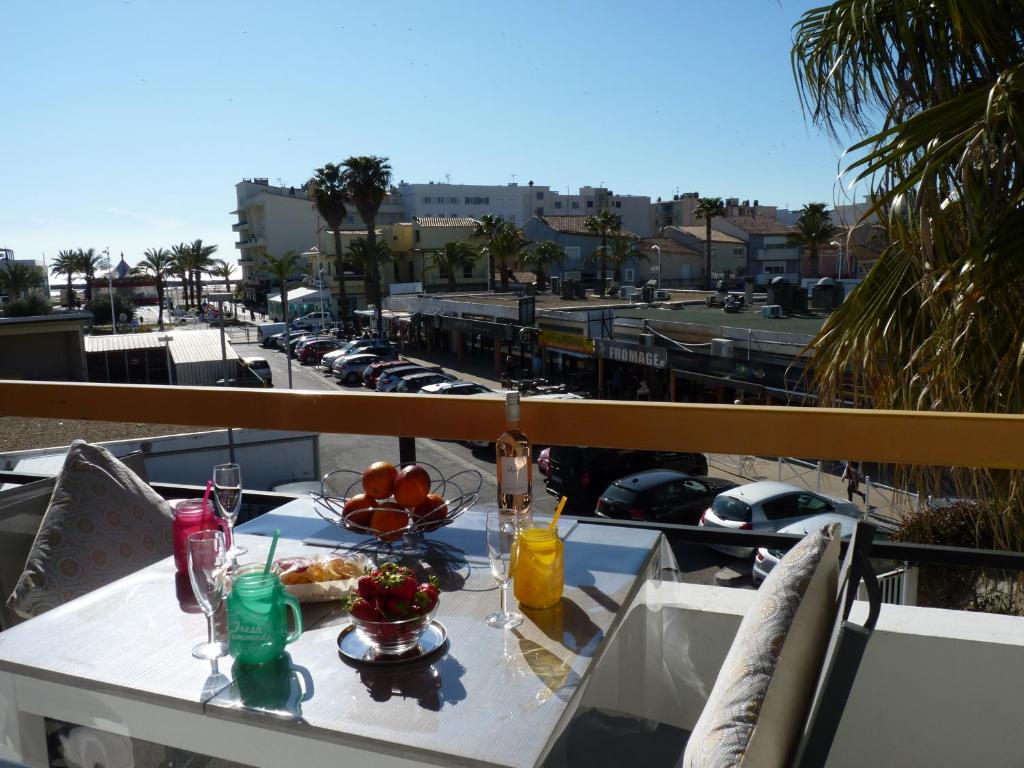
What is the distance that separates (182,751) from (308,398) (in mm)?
1224

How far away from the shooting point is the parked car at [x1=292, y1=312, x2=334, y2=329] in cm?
5356

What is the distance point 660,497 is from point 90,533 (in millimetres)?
9596

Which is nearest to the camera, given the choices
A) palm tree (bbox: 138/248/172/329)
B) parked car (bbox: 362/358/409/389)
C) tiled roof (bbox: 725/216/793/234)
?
parked car (bbox: 362/358/409/389)

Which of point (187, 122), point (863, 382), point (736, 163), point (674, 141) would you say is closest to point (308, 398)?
point (863, 382)

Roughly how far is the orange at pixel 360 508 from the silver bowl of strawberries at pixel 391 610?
1.51 feet

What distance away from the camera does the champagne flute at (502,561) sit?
1445mm

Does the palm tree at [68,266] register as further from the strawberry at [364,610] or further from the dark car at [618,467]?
the strawberry at [364,610]

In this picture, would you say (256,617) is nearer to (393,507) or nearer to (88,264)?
(393,507)

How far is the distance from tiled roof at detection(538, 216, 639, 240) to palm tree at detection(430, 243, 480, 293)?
676cm

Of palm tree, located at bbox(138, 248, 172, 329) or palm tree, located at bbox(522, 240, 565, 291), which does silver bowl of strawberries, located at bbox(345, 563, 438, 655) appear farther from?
palm tree, located at bbox(138, 248, 172, 329)

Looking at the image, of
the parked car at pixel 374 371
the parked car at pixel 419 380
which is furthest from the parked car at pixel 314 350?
the parked car at pixel 419 380

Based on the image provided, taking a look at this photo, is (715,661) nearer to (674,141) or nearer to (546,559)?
(546,559)

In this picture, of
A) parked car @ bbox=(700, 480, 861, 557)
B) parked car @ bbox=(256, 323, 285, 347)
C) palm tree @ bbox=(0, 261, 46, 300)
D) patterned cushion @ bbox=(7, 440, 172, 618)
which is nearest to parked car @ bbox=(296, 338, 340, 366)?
parked car @ bbox=(256, 323, 285, 347)

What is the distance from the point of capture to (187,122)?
249 feet
